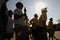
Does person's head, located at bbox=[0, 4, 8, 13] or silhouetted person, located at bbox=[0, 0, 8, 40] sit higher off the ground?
person's head, located at bbox=[0, 4, 8, 13]

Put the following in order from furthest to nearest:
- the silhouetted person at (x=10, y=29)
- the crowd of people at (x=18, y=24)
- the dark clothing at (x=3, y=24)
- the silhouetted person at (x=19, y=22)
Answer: the silhouetted person at (x=19, y=22), the silhouetted person at (x=10, y=29), the crowd of people at (x=18, y=24), the dark clothing at (x=3, y=24)

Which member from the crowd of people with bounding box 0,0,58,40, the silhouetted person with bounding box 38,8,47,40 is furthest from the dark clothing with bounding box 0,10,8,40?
the silhouetted person with bounding box 38,8,47,40

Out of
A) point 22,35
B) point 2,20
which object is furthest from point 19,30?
point 2,20

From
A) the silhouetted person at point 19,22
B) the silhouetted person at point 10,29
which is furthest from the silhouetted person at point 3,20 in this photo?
the silhouetted person at point 19,22

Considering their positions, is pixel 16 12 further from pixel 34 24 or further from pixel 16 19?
pixel 34 24

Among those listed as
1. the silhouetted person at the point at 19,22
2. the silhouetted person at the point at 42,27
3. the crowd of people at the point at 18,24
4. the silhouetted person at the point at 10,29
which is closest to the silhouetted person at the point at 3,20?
the crowd of people at the point at 18,24

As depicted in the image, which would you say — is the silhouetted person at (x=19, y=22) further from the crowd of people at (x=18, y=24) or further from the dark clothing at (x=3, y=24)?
the dark clothing at (x=3, y=24)

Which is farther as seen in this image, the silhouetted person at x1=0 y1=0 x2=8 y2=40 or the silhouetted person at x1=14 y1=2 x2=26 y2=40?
the silhouetted person at x1=14 y1=2 x2=26 y2=40

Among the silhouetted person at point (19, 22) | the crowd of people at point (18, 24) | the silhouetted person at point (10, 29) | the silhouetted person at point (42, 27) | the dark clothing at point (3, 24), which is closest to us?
the dark clothing at point (3, 24)

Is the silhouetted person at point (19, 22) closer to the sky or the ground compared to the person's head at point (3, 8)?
closer to the ground

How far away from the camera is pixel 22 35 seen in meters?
7.82

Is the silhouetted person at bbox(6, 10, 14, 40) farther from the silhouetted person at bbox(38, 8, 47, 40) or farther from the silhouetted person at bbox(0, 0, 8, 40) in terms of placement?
the silhouetted person at bbox(38, 8, 47, 40)

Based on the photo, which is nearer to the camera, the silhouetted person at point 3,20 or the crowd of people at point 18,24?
the silhouetted person at point 3,20

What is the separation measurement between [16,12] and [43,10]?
5.86 ft
